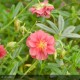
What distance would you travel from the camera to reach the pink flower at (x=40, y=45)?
1.14m

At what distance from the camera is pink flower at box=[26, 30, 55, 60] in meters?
1.14

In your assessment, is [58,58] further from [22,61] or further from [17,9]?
[17,9]

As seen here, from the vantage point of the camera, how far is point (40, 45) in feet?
Result: 3.79

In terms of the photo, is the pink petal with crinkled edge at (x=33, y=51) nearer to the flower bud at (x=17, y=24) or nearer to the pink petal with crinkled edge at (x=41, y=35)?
the pink petal with crinkled edge at (x=41, y=35)

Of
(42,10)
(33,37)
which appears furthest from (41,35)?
(42,10)

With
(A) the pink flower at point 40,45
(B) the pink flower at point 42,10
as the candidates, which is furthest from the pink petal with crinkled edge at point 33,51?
(B) the pink flower at point 42,10

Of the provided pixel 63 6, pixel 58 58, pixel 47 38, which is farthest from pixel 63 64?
pixel 63 6

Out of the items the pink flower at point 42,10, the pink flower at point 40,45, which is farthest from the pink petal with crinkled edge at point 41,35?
the pink flower at point 42,10

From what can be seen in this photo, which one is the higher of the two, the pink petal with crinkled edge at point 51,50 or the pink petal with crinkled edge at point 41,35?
the pink petal with crinkled edge at point 41,35

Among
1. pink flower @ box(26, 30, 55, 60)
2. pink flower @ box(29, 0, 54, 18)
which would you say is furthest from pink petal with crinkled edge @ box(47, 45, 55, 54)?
pink flower @ box(29, 0, 54, 18)

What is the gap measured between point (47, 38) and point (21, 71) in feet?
0.61

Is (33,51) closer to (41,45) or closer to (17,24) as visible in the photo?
(41,45)

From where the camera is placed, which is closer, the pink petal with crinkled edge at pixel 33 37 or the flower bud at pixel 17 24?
the pink petal with crinkled edge at pixel 33 37

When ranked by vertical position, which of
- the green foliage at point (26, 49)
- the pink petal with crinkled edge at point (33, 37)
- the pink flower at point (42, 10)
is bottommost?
the green foliage at point (26, 49)
